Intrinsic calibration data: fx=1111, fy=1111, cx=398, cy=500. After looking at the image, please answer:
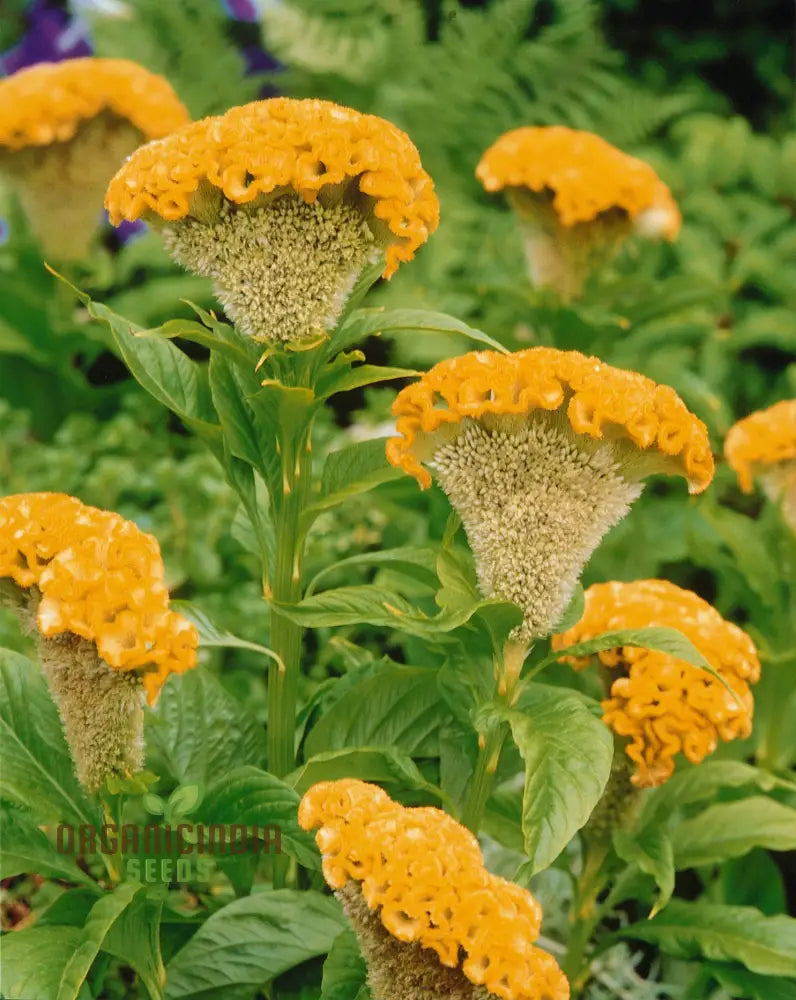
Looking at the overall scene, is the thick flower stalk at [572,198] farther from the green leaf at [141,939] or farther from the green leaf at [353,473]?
the green leaf at [141,939]

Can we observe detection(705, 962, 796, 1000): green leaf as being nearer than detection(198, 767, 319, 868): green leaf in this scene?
No

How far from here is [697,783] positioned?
1585mm

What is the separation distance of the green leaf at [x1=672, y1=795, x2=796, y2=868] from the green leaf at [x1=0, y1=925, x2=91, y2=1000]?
2.86 feet

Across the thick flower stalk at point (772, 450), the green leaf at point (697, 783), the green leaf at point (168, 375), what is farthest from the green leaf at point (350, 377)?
the thick flower stalk at point (772, 450)

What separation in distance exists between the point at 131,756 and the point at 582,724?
1.65 feet

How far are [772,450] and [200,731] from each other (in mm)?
1224

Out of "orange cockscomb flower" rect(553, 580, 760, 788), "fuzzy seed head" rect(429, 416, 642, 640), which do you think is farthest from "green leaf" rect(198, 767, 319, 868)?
"orange cockscomb flower" rect(553, 580, 760, 788)

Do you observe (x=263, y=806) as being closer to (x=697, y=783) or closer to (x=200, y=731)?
(x=200, y=731)

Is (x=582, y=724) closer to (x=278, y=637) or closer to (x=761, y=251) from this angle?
(x=278, y=637)

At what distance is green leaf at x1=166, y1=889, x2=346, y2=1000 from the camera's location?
1.34 m

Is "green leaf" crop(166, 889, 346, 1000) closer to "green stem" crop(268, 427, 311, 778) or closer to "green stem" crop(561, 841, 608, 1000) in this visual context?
"green stem" crop(268, 427, 311, 778)

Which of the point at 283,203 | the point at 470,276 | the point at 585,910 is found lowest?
the point at 470,276

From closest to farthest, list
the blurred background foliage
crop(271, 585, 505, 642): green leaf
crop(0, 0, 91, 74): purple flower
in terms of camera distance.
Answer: crop(271, 585, 505, 642): green leaf
the blurred background foliage
crop(0, 0, 91, 74): purple flower

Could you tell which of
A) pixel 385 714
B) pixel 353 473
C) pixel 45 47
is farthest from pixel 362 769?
pixel 45 47
